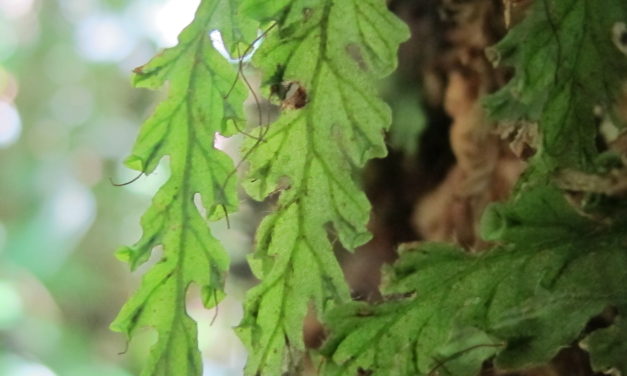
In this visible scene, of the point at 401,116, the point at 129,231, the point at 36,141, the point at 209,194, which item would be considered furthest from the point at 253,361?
the point at 36,141

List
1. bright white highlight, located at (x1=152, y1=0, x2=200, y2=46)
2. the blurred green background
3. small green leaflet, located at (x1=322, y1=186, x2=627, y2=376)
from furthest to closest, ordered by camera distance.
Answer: the blurred green background, bright white highlight, located at (x1=152, y1=0, x2=200, y2=46), small green leaflet, located at (x1=322, y1=186, x2=627, y2=376)

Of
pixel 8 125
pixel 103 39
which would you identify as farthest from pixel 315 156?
pixel 8 125

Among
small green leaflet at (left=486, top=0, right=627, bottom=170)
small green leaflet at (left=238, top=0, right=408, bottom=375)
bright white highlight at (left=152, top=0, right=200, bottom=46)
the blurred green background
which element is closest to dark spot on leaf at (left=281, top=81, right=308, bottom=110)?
small green leaflet at (left=238, top=0, right=408, bottom=375)

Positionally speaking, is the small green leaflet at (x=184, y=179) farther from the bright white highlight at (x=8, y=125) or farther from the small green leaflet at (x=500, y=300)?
the bright white highlight at (x=8, y=125)

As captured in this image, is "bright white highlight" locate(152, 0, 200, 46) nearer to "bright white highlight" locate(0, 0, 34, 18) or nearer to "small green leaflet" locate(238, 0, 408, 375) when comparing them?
"bright white highlight" locate(0, 0, 34, 18)

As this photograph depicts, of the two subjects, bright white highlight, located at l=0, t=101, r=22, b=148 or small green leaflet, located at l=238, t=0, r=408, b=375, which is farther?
bright white highlight, located at l=0, t=101, r=22, b=148

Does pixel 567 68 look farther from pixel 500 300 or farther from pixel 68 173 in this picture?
pixel 68 173

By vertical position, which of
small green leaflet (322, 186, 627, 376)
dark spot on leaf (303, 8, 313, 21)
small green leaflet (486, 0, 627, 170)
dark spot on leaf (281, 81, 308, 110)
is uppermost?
dark spot on leaf (303, 8, 313, 21)

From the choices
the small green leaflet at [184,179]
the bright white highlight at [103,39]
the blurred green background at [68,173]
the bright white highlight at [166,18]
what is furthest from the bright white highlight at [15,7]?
the small green leaflet at [184,179]
